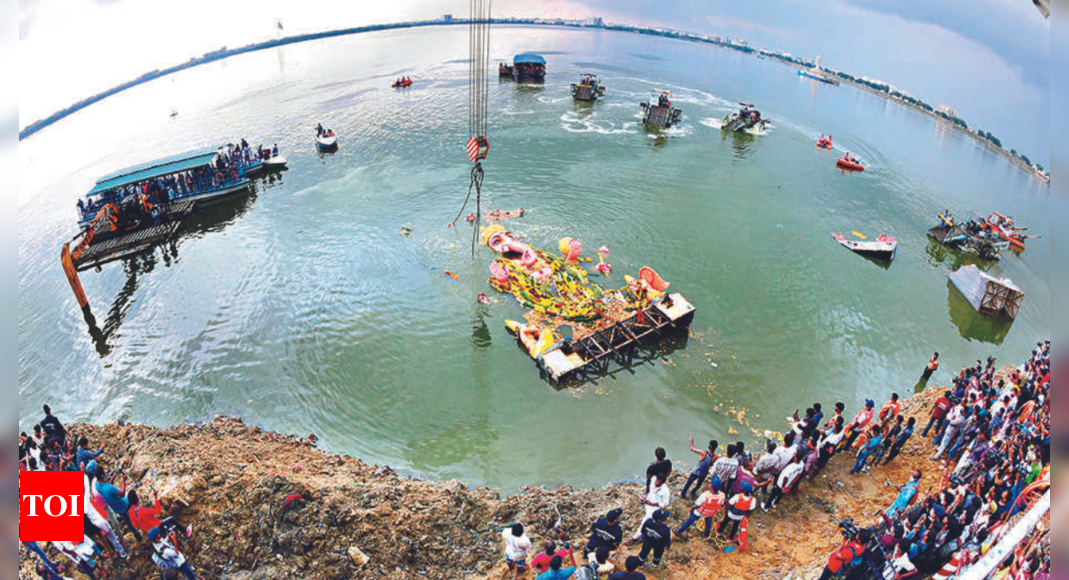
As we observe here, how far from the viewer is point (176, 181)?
3934 centimetres

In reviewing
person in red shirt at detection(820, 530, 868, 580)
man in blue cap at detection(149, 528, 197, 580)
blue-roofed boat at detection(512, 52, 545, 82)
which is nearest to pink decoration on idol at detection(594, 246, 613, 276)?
person in red shirt at detection(820, 530, 868, 580)

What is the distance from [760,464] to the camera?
14.6 metres

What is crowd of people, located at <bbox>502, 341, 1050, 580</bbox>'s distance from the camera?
436 inches

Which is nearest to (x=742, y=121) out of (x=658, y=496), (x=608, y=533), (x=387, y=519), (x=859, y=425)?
(x=859, y=425)

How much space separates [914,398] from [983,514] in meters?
11.8

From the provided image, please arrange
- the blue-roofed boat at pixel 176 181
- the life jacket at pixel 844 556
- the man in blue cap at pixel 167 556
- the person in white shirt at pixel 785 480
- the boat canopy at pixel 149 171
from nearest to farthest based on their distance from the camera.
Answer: the life jacket at pixel 844 556 < the man in blue cap at pixel 167 556 < the person in white shirt at pixel 785 480 < the boat canopy at pixel 149 171 < the blue-roofed boat at pixel 176 181

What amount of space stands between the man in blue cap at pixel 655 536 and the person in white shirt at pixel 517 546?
2.71 m

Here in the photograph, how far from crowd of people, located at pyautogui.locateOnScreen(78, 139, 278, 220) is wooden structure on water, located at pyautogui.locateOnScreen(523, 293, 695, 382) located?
31784 millimetres

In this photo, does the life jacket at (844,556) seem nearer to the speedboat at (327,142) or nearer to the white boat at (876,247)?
the white boat at (876,247)

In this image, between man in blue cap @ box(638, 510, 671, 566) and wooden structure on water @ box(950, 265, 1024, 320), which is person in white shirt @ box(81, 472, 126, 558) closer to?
man in blue cap @ box(638, 510, 671, 566)

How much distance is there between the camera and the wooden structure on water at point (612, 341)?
22562 millimetres

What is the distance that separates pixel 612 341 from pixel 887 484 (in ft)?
38.1

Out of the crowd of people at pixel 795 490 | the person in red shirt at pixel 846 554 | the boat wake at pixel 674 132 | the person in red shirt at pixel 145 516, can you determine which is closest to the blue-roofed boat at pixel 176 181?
the crowd of people at pixel 795 490

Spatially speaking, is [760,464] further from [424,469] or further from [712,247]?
[712,247]
